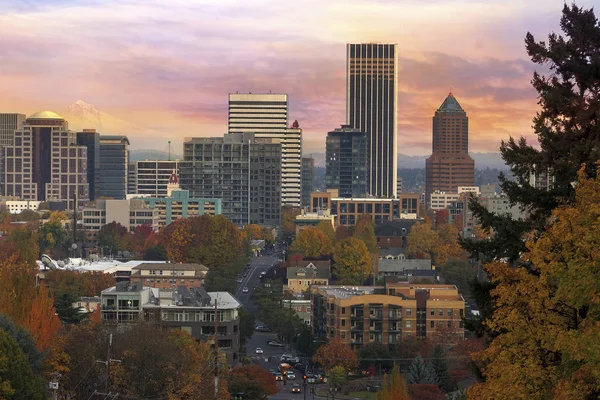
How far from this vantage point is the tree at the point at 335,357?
67.6 m

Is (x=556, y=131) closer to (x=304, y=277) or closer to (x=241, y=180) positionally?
(x=304, y=277)

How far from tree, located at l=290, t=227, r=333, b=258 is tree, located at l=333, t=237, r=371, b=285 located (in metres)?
15.1

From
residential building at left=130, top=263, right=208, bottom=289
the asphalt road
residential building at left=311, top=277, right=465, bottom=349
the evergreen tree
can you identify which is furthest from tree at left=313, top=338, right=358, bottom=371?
the evergreen tree

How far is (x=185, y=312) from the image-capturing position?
67812mm

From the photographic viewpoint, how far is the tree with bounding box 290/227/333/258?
132 meters

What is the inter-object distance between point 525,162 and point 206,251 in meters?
89.5

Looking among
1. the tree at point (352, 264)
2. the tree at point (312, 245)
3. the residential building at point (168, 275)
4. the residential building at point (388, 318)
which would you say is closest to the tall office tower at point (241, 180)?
the tree at point (312, 245)

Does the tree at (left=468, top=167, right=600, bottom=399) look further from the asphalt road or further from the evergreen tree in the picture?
the asphalt road

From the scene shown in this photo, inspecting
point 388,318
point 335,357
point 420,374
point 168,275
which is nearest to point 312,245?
point 168,275

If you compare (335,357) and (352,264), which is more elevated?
(352,264)

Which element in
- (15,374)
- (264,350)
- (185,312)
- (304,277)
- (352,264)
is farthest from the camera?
(352,264)

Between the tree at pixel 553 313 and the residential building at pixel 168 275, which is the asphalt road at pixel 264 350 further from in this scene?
the tree at pixel 553 313

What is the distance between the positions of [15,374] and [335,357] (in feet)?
101

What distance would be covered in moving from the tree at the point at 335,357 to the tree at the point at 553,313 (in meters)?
45.5
